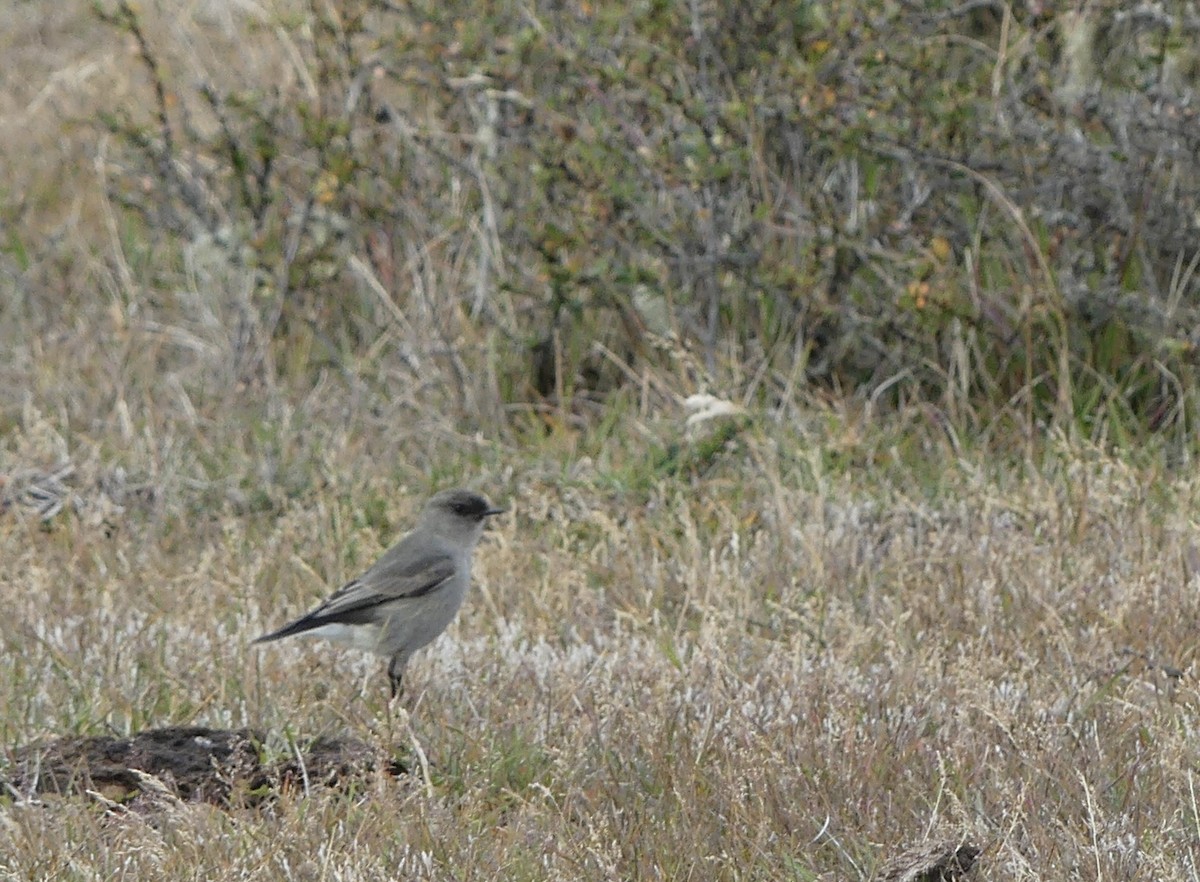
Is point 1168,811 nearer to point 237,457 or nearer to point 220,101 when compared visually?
point 237,457

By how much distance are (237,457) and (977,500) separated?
2.69 metres

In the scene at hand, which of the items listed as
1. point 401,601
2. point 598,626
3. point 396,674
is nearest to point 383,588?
point 401,601

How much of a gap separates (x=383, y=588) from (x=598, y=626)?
0.72 m

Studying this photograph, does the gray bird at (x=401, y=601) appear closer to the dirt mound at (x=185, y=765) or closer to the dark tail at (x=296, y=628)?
the dark tail at (x=296, y=628)

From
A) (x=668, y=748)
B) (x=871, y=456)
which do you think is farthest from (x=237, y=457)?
(x=668, y=748)

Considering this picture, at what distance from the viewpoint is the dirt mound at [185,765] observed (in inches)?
163

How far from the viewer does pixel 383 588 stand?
515cm

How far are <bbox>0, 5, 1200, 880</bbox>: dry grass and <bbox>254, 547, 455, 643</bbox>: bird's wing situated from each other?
18 centimetres

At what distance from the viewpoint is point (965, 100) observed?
6.88 metres

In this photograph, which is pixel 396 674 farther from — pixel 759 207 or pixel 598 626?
pixel 759 207

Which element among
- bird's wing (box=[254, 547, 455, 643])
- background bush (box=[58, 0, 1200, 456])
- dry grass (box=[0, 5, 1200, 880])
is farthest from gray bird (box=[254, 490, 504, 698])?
background bush (box=[58, 0, 1200, 456])

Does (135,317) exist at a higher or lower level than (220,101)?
lower

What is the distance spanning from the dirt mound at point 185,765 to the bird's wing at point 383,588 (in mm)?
584

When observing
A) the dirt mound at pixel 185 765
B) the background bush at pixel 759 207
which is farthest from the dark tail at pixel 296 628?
the background bush at pixel 759 207
